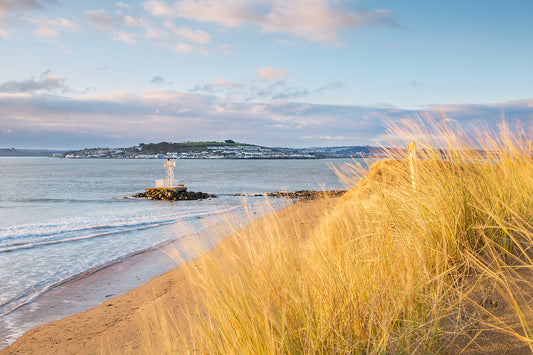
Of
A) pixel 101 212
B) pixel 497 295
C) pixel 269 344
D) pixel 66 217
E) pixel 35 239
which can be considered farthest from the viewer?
pixel 101 212

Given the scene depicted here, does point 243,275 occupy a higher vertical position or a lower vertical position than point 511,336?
higher

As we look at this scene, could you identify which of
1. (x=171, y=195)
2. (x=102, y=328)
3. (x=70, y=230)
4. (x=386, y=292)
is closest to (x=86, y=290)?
(x=102, y=328)

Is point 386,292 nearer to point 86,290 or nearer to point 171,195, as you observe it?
point 86,290

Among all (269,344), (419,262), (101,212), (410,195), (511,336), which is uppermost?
(410,195)

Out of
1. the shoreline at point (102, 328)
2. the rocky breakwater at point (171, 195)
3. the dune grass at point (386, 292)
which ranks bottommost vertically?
the rocky breakwater at point (171, 195)

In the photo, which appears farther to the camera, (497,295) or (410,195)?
(410,195)

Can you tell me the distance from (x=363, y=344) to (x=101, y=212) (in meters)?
22.3

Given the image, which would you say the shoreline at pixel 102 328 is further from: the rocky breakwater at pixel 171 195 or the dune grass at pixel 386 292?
the rocky breakwater at pixel 171 195

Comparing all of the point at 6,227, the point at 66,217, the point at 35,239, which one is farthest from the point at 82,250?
the point at 66,217

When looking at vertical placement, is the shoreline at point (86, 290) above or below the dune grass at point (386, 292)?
below

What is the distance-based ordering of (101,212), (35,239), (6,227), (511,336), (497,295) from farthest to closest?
(101,212)
(6,227)
(35,239)
(497,295)
(511,336)

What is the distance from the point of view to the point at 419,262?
321 centimetres

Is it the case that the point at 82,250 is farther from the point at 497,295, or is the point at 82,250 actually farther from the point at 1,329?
the point at 497,295

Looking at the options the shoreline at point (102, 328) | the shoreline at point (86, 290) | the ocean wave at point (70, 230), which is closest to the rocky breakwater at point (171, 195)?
the ocean wave at point (70, 230)
